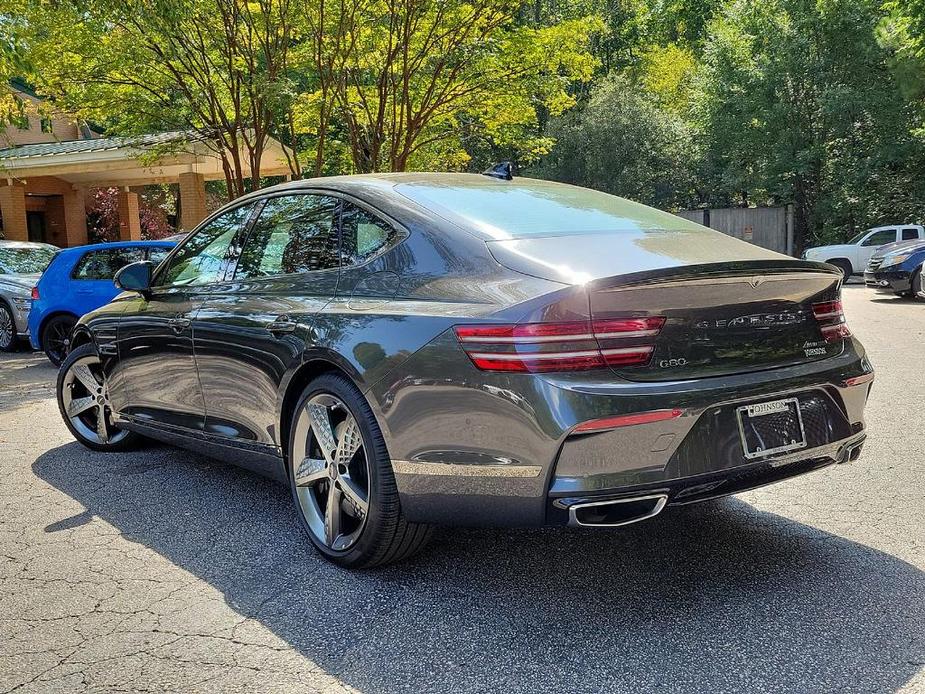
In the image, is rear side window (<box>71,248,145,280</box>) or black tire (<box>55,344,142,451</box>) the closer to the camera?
black tire (<box>55,344,142,451</box>)

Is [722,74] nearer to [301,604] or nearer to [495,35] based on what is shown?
[495,35]

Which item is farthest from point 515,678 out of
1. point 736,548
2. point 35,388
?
point 35,388

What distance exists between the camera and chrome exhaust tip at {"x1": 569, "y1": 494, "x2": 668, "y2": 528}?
2.99 meters

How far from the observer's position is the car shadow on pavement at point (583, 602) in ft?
9.18

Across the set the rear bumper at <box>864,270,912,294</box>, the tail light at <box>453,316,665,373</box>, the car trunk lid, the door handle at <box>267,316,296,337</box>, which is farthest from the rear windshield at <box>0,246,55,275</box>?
the rear bumper at <box>864,270,912,294</box>

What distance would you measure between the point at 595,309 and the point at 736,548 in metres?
1.48

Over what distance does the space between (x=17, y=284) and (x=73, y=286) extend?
7.28 ft

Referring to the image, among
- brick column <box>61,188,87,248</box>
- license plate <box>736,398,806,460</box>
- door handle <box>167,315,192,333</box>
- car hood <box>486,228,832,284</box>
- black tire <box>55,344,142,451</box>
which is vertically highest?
brick column <box>61,188,87,248</box>

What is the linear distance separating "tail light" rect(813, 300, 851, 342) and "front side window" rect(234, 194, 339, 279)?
1.98 m

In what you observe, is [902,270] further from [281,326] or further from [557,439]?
[557,439]

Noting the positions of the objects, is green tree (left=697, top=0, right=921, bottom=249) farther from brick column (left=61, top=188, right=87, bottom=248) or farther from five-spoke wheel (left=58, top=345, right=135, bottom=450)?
five-spoke wheel (left=58, top=345, right=135, bottom=450)

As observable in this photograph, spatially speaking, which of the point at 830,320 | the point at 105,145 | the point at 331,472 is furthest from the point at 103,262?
the point at 105,145

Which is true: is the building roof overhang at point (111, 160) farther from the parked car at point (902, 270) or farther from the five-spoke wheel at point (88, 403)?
the parked car at point (902, 270)

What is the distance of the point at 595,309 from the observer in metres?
2.96
